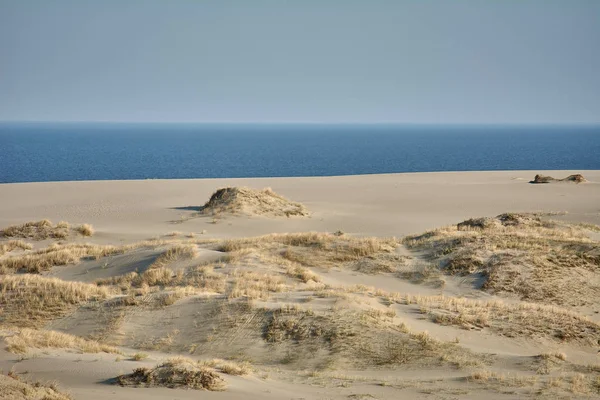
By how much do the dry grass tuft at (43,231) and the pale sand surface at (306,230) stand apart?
Answer: 2.52ft

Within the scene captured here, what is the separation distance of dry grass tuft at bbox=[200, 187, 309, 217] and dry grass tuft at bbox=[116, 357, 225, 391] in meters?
27.3

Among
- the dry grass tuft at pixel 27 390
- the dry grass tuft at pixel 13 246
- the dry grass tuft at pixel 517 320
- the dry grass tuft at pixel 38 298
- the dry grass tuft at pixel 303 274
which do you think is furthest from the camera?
the dry grass tuft at pixel 13 246

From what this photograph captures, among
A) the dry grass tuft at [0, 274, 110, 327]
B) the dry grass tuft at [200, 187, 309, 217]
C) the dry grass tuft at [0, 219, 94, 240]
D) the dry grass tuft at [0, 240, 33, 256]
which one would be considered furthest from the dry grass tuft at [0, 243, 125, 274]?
the dry grass tuft at [200, 187, 309, 217]

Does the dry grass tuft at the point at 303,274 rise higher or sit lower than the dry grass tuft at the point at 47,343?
lower

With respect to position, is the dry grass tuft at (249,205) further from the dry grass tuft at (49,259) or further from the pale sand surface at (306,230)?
the dry grass tuft at (49,259)

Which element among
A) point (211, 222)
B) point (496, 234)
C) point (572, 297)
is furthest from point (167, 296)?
point (211, 222)

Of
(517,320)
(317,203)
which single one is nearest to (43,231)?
(317,203)

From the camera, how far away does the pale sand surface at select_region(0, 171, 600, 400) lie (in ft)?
38.8

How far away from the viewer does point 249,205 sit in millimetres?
39969

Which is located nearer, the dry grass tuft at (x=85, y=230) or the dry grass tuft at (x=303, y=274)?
the dry grass tuft at (x=303, y=274)

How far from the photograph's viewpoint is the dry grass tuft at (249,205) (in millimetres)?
39344

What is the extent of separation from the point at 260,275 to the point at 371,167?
300 feet

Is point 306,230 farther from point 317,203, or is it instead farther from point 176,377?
point 176,377

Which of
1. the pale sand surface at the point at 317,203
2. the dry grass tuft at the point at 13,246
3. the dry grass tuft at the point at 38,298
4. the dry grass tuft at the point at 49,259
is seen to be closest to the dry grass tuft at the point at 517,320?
the dry grass tuft at the point at 38,298
